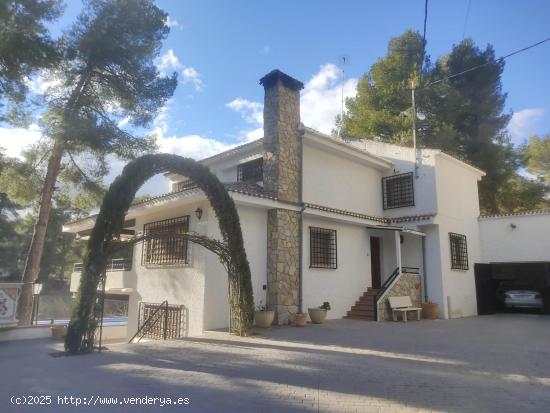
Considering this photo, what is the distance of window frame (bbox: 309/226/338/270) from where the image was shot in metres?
13.0

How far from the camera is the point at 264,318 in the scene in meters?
10.4

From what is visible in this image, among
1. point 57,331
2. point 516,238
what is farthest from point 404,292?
point 57,331

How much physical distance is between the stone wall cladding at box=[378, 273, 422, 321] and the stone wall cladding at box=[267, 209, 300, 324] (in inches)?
135

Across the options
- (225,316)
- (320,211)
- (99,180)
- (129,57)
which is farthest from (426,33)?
(99,180)

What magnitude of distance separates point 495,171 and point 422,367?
73.0 feet

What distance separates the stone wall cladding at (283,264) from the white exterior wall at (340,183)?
150 cm

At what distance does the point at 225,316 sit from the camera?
35.0 ft

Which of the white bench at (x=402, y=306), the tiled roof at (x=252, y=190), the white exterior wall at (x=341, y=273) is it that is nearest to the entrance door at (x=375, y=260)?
the white exterior wall at (x=341, y=273)

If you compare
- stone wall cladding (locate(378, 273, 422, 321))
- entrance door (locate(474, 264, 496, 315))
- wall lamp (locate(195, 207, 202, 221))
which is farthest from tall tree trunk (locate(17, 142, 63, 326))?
entrance door (locate(474, 264, 496, 315))

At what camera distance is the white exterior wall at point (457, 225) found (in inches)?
591

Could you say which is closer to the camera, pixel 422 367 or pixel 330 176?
pixel 422 367

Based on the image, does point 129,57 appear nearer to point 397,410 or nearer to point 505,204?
point 397,410

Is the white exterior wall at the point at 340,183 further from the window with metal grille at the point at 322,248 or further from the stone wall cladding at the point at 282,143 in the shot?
the window with metal grille at the point at 322,248

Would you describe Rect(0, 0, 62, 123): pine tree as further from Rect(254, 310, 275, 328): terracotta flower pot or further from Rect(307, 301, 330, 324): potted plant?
Rect(307, 301, 330, 324): potted plant
